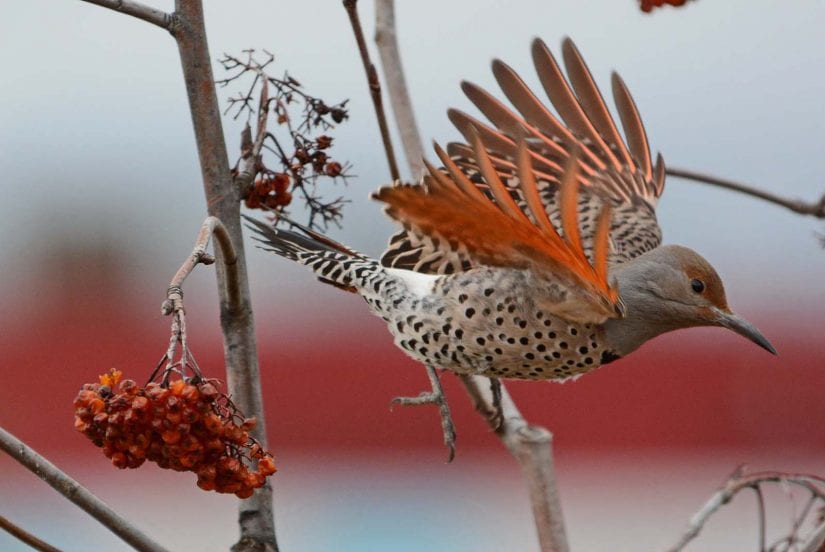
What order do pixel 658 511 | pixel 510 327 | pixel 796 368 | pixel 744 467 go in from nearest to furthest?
pixel 744 467
pixel 510 327
pixel 796 368
pixel 658 511

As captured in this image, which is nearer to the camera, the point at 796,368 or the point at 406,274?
the point at 406,274

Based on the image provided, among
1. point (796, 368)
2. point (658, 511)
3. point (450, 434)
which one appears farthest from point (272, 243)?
point (658, 511)

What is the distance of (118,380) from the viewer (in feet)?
5.24

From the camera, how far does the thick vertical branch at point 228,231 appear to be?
1675mm

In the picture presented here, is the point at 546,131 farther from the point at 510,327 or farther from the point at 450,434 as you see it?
the point at 450,434

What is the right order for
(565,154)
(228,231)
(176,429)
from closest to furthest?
(176,429) → (228,231) → (565,154)

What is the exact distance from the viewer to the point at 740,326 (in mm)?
2475

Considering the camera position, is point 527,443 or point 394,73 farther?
point 394,73

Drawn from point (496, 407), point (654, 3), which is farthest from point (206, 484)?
point (654, 3)

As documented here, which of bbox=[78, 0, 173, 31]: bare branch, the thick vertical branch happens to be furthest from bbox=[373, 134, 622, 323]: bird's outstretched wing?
bbox=[78, 0, 173, 31]: bare branch

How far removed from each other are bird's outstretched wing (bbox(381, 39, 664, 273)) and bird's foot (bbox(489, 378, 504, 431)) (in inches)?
9.6

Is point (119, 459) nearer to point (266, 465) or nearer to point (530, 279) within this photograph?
point (266, 465)

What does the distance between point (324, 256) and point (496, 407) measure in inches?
23.0

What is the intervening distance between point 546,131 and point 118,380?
1363 millimetres
